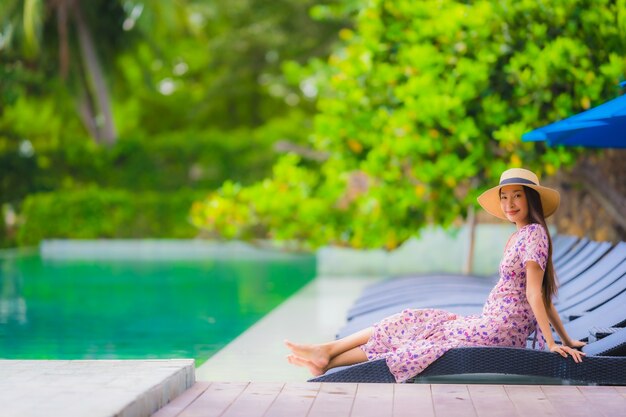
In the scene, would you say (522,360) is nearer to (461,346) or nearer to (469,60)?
(461,346)

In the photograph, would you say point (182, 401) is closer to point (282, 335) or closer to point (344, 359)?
point (344, 359)

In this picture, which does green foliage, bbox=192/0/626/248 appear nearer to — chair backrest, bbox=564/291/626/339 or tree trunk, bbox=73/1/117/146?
chair backrest, bbox=564/291/626/339

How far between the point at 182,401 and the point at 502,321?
6.35ft

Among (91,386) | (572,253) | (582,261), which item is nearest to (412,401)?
(91,386)

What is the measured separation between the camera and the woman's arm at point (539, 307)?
6047 mm

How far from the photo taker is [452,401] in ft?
18.1

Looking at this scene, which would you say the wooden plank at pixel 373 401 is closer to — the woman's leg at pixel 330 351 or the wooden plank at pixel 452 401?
the wooden plank at pixel 452 401

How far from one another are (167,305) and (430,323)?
7506 mm

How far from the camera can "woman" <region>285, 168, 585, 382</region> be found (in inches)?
243

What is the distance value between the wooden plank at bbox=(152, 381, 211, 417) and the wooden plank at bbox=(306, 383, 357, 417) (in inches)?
24.7

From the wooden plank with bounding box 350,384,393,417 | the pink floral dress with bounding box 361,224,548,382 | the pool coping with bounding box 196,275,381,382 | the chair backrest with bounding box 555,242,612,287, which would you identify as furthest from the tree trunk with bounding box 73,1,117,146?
the wooden plank with bounding box 350,384,393,417

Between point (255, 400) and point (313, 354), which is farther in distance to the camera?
point (313, 354)

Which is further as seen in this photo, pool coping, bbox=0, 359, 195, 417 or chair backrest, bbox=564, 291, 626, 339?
chair backrest, bbox=564, 291, 626, 339

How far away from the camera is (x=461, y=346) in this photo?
6.24m
